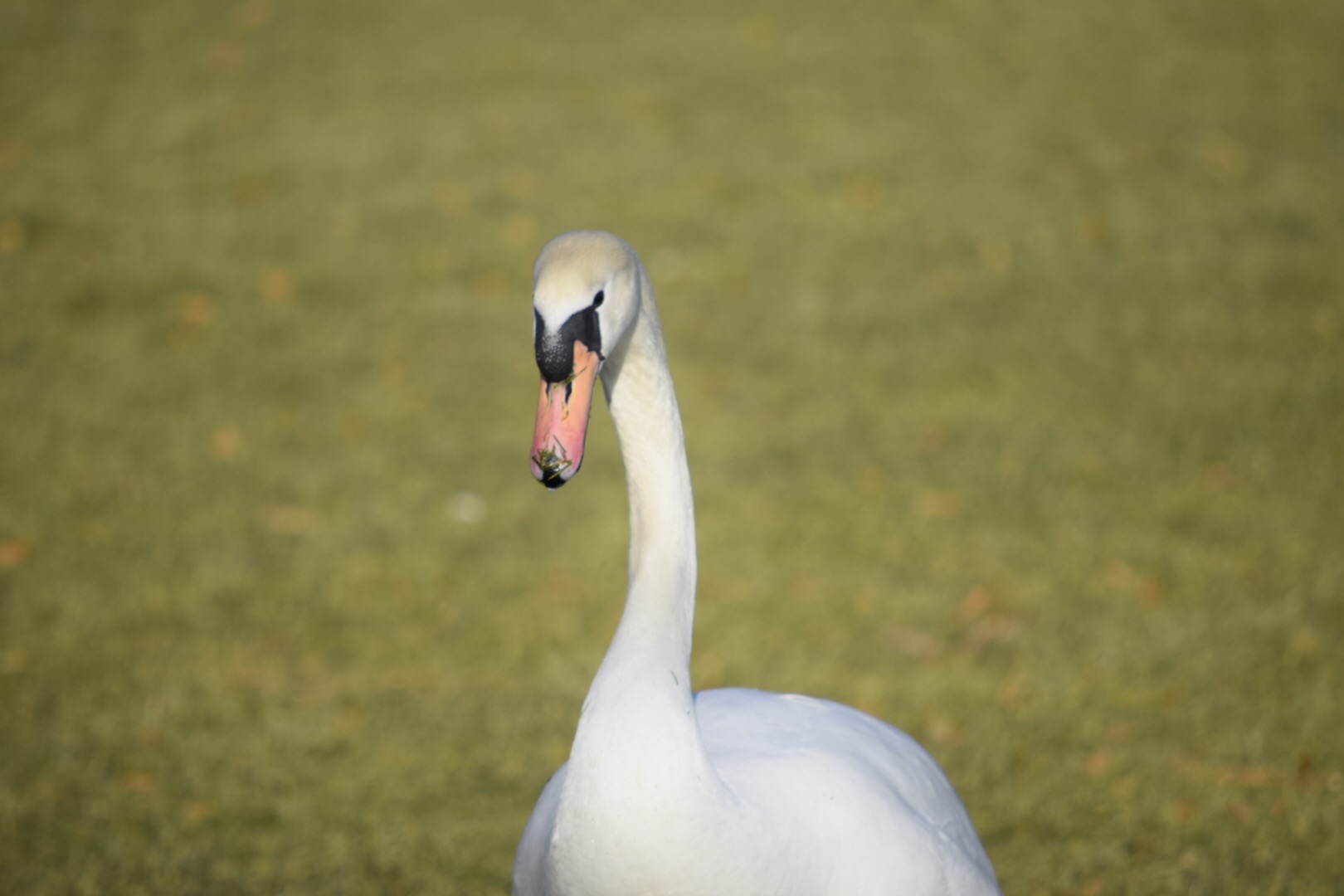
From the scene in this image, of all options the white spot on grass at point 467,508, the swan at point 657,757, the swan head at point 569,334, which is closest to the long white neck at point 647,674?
the swan at point 657,757

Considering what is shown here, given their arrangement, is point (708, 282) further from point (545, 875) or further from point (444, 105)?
point (545, 875)

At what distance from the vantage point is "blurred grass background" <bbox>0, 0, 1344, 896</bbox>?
4.43 metres

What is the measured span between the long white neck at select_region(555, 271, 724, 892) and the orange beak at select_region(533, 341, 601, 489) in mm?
274

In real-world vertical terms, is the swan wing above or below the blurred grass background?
below

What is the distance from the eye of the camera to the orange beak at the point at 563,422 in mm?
2023

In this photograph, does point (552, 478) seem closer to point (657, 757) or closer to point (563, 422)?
point (563, 422)

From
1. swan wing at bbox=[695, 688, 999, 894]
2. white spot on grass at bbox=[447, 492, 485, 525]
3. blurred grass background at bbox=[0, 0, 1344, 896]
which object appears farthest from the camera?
white spot on grass at bbox=[447, 492, 485, 525]

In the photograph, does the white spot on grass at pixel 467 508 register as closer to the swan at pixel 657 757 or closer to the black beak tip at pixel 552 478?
the swan at pixel 657 757

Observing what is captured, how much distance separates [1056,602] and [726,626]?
4.60 feet

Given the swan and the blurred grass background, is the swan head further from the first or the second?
the blurred grass background

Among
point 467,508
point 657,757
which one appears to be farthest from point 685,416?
point 657,757

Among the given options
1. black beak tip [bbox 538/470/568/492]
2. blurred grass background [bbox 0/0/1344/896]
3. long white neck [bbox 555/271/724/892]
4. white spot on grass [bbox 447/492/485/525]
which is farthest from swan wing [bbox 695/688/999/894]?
white spot on grass [bbox 447/492/485/525]

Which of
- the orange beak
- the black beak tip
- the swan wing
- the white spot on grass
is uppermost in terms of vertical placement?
the white spot on grass

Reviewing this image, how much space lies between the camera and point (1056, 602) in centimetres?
542
